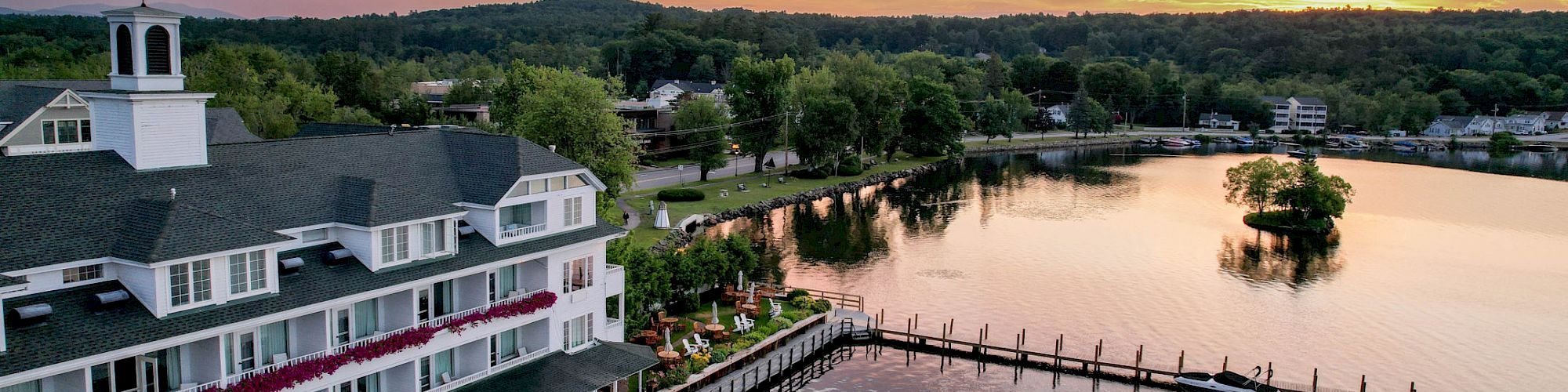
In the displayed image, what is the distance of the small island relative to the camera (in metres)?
70.2

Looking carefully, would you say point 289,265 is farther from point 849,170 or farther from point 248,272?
point 849,170

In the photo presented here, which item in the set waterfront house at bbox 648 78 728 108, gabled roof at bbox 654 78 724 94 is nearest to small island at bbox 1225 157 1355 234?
waterfront house at bbox 648 78 728 108

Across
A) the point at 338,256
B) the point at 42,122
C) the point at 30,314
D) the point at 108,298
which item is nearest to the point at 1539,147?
the point at 338,256

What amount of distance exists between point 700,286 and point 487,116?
58761 mm

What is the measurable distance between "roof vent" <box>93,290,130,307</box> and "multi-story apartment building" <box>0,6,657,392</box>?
0.03 meters

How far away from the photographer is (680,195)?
72500mm

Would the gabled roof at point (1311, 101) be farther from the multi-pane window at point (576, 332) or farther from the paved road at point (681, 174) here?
the multi-pane window at point (576, 332)

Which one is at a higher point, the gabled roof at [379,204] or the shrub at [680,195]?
the gabled roof at [379,204]

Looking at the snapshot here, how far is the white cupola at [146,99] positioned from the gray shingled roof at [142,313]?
3.99 m

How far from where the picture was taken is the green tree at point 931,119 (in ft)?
366

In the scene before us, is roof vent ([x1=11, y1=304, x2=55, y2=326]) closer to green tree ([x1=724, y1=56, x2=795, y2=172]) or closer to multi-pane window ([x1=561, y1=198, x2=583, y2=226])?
multi-pane window ([x1=561, y1=198, x2=583, y2=226])

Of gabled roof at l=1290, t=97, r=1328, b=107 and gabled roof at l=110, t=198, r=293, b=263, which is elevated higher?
gabled roof at l=1290, t=97, r=1328, b=107

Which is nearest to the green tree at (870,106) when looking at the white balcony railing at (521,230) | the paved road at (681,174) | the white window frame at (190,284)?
the paved road at (681,174)

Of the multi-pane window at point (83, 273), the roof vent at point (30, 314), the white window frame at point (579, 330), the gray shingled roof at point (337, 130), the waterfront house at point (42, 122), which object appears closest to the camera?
the roof vent at point (30, 314)
